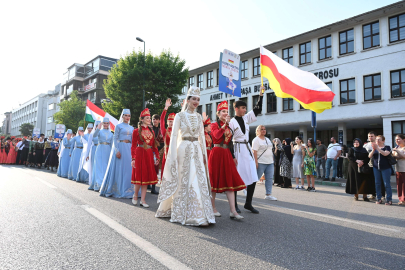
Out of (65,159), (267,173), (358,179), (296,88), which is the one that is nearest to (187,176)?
(267,173)

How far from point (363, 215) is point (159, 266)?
4938 mm

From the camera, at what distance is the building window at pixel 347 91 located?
81.8 ft

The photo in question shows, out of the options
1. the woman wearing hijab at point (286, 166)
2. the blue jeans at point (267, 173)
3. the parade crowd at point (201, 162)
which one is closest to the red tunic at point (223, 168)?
the parade crowd at point (201, 162)

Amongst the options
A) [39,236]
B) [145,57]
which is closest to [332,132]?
[145,57]

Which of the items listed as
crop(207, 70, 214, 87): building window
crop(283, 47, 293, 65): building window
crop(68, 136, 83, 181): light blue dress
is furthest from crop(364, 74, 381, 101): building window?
crop(68, 136, 83, 181): light blue dress

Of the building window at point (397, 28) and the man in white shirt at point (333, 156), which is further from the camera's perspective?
the building window at point (397, 28)

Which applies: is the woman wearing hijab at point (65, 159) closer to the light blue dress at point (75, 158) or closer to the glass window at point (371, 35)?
the light blue dress at point (75, 158)

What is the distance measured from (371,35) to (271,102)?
1037cm

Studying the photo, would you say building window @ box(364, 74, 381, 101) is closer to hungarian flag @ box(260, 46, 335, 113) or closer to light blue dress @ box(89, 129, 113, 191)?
hungarian flag @ box(260, 46, 335, 113)

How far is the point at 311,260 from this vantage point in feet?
11.1

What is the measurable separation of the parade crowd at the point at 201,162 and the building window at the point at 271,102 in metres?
15.9

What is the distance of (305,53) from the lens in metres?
28.5

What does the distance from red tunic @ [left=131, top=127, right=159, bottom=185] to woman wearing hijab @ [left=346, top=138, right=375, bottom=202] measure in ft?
18.4

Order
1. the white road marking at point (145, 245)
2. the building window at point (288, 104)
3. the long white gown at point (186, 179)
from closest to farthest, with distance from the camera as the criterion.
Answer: the white road marking at point (145, 245), the long white gown at point (186, 179), the building window at point (288, 104)
